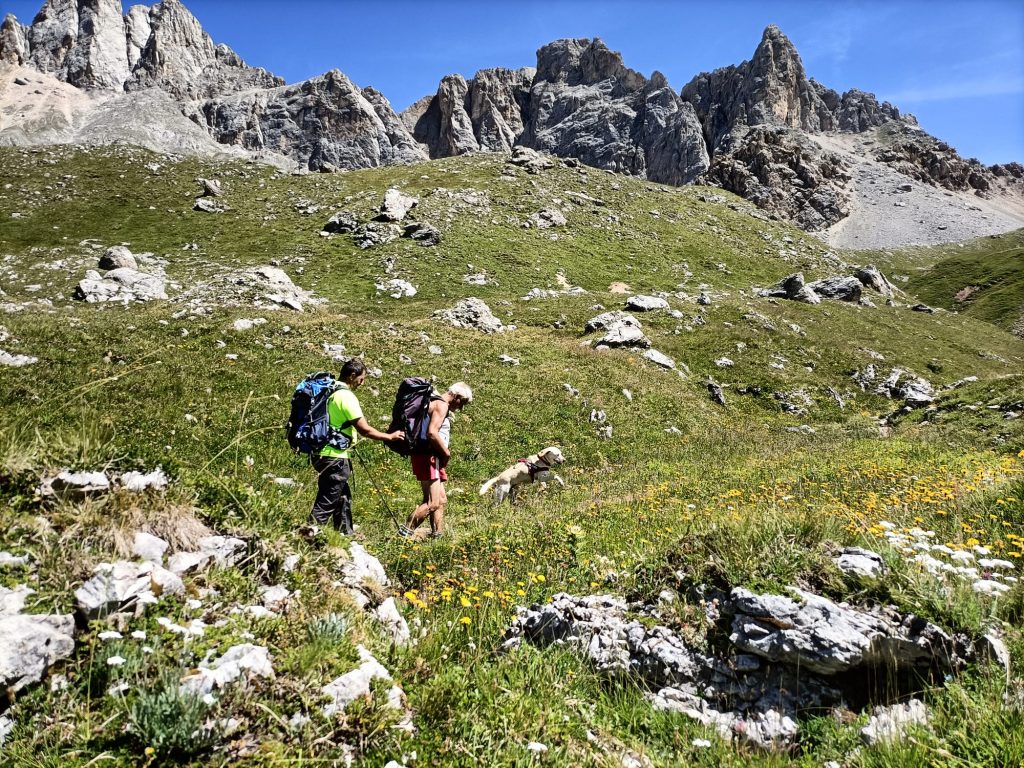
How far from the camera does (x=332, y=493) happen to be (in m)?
7.94

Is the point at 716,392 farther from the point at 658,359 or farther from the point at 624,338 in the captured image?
the point at 624,338

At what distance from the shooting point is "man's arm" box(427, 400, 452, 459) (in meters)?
9.13

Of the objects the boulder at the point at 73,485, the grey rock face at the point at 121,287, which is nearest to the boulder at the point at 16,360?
the boulder at the point at 73,485

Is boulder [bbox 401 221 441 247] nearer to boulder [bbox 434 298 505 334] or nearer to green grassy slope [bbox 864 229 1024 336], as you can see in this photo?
boulder [bbox 434 298 505 334]

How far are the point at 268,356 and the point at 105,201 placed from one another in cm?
5072

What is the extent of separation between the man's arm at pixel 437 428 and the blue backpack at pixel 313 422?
1552 millimetres

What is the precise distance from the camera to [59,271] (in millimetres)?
37938

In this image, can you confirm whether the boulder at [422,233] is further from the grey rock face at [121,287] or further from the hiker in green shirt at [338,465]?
the hiker in green shirt at [338,465]

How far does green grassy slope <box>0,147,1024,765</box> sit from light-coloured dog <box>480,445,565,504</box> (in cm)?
58

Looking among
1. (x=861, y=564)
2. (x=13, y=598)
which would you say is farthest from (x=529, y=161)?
(x=13, y=598)

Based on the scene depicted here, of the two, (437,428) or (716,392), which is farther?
(716,392)

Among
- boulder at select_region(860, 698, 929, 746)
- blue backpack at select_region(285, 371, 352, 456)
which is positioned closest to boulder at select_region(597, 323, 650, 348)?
blue backpack at select_region(285, 371, 352, 456)

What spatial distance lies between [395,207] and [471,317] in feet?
91.8

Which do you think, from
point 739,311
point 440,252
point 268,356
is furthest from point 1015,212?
point 268,356
